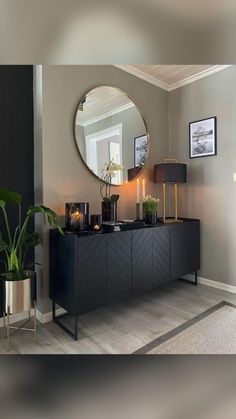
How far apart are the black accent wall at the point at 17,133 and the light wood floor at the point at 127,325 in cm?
89

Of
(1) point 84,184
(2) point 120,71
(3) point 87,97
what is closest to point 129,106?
(2) point 120,71

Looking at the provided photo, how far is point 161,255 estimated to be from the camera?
2471mm

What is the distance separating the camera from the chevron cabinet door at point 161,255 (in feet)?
7.89

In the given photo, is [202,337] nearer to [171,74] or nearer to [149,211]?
[149,211]

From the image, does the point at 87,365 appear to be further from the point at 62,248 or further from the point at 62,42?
the point at 62,248

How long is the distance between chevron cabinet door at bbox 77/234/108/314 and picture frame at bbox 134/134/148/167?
1223 millimetres

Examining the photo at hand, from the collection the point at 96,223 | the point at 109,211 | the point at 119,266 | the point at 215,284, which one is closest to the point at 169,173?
the point at 109,211

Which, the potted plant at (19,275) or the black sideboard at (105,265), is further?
the black sideboard at (105,265)

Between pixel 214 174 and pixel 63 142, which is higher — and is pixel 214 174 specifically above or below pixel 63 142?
below

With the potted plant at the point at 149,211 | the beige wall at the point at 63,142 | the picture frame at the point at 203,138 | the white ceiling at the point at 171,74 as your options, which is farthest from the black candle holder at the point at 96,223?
the white ceiling at the point at 171,74

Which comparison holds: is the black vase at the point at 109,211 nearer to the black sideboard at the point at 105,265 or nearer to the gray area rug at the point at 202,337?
the black sideboard at the point at 105,265

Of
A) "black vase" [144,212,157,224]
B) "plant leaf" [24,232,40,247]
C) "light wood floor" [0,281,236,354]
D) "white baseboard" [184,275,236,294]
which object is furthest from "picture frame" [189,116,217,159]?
"plant leaf" [24,232,40,247]

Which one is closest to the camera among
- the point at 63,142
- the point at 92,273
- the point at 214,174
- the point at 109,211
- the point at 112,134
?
the point at 92,273

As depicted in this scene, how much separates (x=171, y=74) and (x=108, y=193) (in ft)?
5.15
